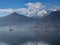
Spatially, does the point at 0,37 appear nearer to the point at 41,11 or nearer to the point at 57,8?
the point at 41,11

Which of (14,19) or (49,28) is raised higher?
(14,19)

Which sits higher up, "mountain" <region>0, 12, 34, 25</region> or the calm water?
"mountain" <region>0, 12, 34, 25</region>

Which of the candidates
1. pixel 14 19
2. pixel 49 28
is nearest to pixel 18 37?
pixel 14 19

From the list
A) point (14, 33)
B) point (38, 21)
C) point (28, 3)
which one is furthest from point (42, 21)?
point (14, 33)

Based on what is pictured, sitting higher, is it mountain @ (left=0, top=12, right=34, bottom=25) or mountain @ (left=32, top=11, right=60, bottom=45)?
mountain @ (left=0, top=12, right=34, bottom=25)

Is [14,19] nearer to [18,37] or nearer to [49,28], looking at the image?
[18,37]
